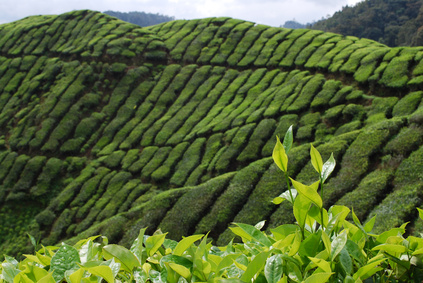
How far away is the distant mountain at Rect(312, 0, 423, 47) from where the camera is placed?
65375 millimetres

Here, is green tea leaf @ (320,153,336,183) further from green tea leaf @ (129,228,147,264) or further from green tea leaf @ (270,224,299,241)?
green tea leaf @ (129,228,147,264)

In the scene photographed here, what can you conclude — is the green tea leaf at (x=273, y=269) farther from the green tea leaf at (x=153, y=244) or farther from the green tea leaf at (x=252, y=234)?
the green tea leaf at (x=153, y=244)

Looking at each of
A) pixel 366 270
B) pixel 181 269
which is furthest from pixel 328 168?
pixel 181 269

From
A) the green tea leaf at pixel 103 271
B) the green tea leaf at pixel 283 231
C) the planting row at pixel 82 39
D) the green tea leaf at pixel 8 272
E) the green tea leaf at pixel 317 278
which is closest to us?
the green tea leaf at pixel 317 278

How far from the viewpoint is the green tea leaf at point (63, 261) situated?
198 cm

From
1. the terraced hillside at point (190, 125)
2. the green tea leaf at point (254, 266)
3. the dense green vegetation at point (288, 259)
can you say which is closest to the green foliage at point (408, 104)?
the terraced hillside at point (190, 125)

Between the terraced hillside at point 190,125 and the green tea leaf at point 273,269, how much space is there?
33.1 feet

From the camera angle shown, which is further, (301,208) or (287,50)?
(287,50)

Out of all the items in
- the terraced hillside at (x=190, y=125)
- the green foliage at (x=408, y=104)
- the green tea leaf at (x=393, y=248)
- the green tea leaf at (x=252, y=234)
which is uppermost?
the green tea leaf at (x=393, y=248)

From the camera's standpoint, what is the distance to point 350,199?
11875 mm

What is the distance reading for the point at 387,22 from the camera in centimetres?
7594

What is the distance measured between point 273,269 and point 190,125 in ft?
74.7

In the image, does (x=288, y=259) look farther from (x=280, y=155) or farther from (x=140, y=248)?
(x=140, y=248)

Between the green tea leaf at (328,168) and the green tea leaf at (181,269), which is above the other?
the green tea leaf at (328,168)
